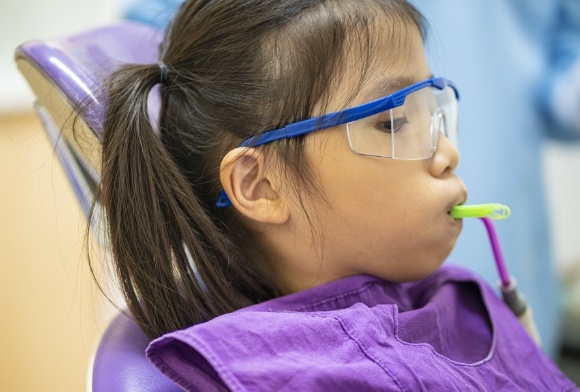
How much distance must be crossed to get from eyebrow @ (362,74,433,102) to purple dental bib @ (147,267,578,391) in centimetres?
19

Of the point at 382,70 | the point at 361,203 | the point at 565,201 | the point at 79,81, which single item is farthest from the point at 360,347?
the point at 565,201

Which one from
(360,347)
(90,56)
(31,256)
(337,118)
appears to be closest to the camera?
(360,347)

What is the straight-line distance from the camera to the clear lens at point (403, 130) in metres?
0.71

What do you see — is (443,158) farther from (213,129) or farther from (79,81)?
(79,81)

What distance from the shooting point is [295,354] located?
55cm

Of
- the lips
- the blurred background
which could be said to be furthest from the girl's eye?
the blurred background

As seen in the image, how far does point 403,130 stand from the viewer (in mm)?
727

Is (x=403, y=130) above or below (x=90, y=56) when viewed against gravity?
below

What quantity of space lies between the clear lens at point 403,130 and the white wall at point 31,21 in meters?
1.04

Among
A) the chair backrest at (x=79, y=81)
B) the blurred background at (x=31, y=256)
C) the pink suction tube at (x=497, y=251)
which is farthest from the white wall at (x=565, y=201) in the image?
the chair backrest at (x=79, y=81)

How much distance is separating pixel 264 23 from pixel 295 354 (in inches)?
13.9

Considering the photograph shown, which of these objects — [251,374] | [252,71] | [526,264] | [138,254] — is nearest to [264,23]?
[252,71]

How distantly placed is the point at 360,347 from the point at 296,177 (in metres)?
0.21

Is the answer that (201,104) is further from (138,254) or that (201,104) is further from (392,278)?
(392,278)
